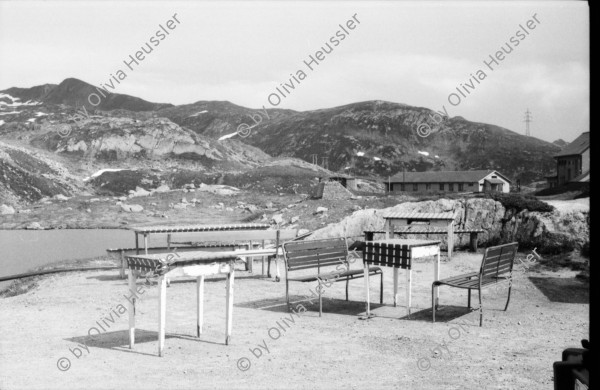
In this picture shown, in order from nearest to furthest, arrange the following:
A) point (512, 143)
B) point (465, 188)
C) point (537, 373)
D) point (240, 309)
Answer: point (537, 373) < point (240, 309) < point (465, 188) < point (512, 143)

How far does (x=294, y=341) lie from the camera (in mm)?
7359

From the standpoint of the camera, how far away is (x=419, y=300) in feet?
33.9

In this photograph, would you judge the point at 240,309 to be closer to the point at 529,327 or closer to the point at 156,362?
the point at 156,362

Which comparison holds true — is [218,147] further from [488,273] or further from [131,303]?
[131,303]

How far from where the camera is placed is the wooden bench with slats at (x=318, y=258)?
9148 mm

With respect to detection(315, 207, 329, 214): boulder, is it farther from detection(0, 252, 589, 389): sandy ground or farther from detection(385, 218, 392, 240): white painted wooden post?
detection(0, 252, 589, 389): sandy ground

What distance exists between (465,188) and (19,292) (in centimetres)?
8748

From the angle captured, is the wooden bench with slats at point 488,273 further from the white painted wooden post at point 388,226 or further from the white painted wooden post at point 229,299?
the white painted wooden post at point 388,226

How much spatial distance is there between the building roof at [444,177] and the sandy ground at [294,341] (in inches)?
3314

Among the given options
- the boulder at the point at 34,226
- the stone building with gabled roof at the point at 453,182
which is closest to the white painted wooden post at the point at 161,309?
the boulder at the point at 34,226

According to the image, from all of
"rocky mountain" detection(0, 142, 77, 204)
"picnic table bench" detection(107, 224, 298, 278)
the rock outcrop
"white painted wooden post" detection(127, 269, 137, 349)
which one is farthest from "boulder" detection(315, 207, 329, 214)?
"rocky mountain" detection(0, 142, 77, 204)

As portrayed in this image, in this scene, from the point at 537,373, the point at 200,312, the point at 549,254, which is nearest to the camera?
the point at 537,373
